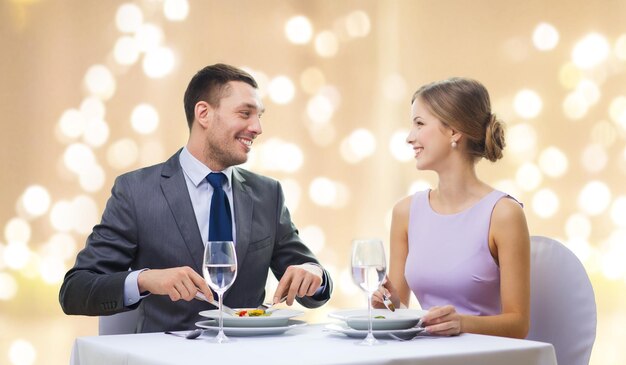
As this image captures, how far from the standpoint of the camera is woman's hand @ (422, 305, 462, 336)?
58.6 inches

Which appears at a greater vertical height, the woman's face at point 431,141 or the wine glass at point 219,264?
the woman's face at point 431,141

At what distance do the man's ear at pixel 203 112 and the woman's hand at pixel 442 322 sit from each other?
98 cm

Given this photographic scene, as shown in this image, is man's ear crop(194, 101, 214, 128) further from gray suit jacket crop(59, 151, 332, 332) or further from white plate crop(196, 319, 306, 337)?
white plate crop(196, 319, 306, 337)

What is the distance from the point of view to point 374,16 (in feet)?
12.0

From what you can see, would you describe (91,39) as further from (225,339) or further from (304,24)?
(225,339)

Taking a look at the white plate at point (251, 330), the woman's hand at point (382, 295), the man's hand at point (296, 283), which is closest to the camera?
the white plate at point (251, 330)

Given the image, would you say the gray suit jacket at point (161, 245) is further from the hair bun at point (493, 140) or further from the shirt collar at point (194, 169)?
the hair bun at point (493, 140)

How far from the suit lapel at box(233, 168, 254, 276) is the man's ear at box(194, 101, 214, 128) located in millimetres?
172

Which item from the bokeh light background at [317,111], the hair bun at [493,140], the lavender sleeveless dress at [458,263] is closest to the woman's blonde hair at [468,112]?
the hair bun at [493,140]

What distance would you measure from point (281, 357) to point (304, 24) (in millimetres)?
2453

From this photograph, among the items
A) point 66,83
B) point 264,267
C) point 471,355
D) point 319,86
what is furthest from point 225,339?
point 319,86

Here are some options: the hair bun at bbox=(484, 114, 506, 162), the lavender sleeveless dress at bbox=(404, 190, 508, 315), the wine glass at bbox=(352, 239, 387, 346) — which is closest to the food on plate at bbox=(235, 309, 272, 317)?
the wine glass at bbox=(352, 239, 387, 346)

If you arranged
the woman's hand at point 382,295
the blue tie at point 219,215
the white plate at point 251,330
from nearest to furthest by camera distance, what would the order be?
the white plate at point 251,330, the woman's hand at point 382,295, the blue tie at point 219,215

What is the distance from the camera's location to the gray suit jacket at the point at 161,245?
6.45 feet
